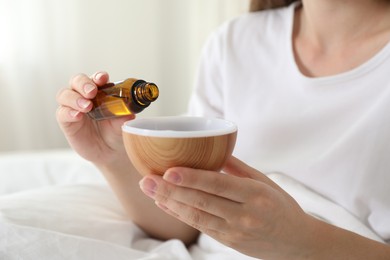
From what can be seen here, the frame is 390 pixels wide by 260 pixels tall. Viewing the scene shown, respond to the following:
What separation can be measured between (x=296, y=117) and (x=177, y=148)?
0.49 meters

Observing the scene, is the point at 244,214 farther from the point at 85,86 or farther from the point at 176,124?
the point at 85,86

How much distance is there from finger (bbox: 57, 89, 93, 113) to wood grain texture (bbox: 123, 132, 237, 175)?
0.63ft

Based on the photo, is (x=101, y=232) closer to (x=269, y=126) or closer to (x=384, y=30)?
(x=269, y=126)

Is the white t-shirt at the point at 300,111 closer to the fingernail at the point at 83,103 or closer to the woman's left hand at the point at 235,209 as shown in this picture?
the woman's left hand at the point at 235,209

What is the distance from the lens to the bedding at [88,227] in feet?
2.46

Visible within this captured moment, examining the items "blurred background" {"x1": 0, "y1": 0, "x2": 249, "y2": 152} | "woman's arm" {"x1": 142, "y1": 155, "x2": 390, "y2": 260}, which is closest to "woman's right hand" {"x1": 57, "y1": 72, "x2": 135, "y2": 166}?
"woman's arm" {"x1": 142, "y1": 155, "x2": 390, "y2": 260}

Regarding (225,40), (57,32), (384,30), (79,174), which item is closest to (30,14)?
(57,32)

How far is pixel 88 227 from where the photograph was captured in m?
0.86

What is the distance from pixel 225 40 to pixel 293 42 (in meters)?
0.17

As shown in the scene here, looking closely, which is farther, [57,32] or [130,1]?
[130,1]

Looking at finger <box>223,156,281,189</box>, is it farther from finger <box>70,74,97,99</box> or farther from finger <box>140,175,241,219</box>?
finger <box>70,74,97,99</box>

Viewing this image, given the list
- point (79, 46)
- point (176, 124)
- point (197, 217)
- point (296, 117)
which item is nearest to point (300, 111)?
point (296, 117)

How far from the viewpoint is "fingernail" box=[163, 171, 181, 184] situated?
20.3 inches

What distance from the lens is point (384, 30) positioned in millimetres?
966
